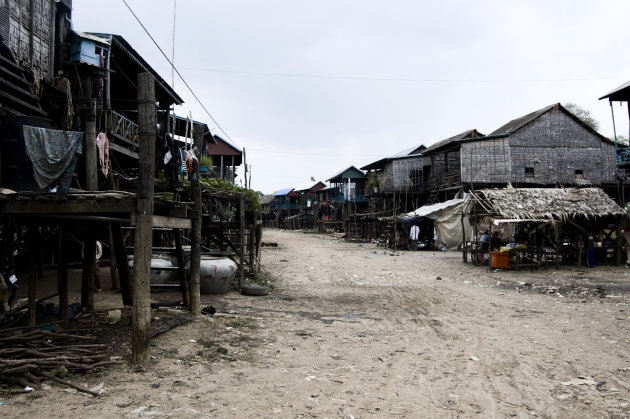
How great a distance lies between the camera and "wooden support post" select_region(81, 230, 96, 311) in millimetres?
7333

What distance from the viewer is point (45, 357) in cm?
504

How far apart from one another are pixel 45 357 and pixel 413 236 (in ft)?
82.8

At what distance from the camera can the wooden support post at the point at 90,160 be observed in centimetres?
777

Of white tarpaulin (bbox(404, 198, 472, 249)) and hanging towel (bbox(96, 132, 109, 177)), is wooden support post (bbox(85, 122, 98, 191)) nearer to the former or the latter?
hanging towel (bbox(96, 132, 109, 177))

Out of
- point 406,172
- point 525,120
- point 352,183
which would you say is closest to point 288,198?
point 352,183

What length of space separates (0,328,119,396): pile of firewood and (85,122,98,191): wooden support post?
2.82 m

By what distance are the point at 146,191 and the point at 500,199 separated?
15416 millimetres

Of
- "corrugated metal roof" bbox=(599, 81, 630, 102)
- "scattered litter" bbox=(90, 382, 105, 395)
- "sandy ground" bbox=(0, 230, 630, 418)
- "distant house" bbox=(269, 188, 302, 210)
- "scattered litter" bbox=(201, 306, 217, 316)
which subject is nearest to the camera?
"sandy ground" bbox=(0, 230, 630, 418)

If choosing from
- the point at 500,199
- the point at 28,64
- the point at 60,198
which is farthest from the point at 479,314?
the point at 28,64

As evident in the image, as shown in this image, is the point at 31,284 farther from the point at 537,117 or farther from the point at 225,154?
the point at 537,117

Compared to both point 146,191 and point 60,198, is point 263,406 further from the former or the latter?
point 60,198

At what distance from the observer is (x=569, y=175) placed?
3394cm

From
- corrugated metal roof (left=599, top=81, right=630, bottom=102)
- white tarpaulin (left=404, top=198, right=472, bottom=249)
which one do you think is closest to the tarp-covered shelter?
corrugated metal roof (left=599, top=81, right=630, bottom=102)

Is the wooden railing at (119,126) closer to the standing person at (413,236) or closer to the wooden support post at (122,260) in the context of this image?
the wooden support post at (122,260)
